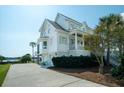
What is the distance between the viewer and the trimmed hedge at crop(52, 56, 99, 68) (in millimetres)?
18484

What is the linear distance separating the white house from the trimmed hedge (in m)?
1.05

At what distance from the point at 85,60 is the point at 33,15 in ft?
19.2

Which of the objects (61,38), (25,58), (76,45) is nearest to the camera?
(61,38)

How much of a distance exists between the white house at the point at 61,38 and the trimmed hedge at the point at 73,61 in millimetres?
1049

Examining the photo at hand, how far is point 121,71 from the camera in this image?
1345 cm

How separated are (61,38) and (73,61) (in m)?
2.98

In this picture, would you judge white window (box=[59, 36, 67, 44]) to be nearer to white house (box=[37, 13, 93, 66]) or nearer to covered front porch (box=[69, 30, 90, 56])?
white house (box=[37, 13, 93, 66])

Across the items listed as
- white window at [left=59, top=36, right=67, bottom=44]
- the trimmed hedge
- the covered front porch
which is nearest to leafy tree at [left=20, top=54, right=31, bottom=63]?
the covered front porch

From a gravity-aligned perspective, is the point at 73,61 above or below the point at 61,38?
below

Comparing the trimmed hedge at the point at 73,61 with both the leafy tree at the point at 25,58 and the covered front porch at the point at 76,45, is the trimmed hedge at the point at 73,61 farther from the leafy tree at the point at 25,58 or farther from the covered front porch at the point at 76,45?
the leafy tree at the point at 25,58

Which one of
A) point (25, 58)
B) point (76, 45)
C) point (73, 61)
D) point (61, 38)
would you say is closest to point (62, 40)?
point (61, 38)

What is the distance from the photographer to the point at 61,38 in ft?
67.5

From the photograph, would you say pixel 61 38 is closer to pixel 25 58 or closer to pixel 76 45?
pixel 76 45
